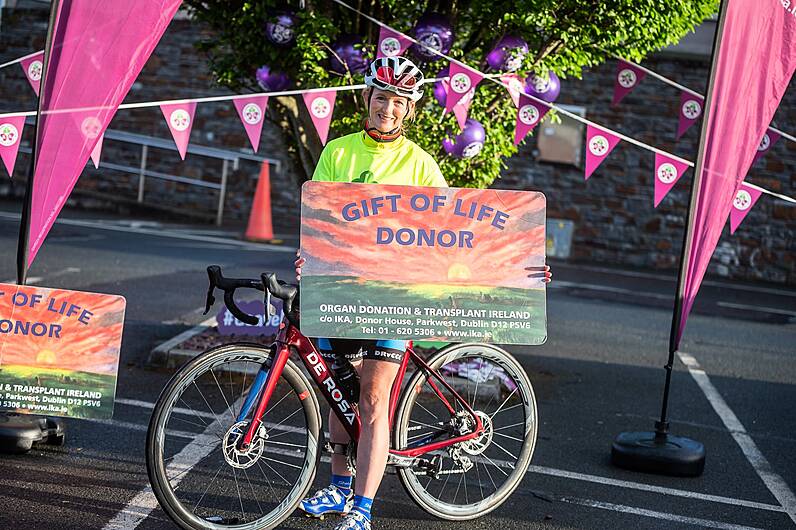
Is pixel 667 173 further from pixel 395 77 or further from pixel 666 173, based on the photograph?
pixel 395 77

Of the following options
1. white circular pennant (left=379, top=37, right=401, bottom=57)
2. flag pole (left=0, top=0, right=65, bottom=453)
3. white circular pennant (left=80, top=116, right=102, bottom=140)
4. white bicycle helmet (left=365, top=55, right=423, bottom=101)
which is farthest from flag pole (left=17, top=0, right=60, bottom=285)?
white circular pennant (left=379, top=37, right=401, bottom=57)

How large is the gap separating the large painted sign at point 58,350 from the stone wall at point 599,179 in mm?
13998

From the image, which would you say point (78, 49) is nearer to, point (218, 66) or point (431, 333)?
point (431, 333)

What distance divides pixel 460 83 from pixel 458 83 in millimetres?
13

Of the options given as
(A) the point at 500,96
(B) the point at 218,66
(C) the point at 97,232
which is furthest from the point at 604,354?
(C) the point at 97,232

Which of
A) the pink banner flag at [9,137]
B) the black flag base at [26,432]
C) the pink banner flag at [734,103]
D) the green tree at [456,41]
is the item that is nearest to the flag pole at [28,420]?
the black flag base at [26,432]

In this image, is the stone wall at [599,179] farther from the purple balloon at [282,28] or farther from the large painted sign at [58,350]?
the large painted sign at [58,350]

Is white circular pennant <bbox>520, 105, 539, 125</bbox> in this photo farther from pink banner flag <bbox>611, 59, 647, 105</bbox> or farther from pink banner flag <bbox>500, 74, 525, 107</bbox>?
pink banner flag <bbox>611, 59, 647, 105</bbox>

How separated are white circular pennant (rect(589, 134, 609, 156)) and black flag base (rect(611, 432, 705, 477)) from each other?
2.23 meters

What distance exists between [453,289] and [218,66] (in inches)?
173

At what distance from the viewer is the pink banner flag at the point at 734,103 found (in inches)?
222

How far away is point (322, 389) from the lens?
175 inches

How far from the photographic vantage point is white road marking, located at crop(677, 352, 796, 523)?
5.66m

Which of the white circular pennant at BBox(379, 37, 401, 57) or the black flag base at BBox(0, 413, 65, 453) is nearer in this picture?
the black flag base at BBox(0, 413, 65, 453)
